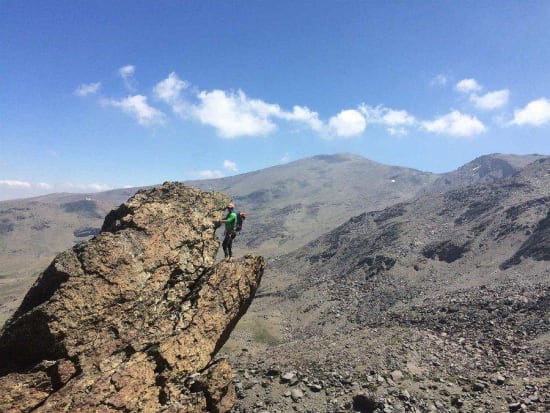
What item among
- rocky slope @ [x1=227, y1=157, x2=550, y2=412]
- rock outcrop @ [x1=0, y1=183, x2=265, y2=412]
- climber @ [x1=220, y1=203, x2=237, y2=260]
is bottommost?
rocky slope @ [x1=227, y1=157, x2=550, y2=412]

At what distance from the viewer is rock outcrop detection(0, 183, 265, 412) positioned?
12328 mm

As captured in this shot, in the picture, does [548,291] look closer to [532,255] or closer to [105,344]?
[532,255]

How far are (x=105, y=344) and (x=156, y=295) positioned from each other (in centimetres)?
268

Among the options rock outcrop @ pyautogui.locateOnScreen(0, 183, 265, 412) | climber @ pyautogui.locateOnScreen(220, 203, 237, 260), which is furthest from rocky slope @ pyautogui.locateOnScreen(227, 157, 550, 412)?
rock outcrop @ pyautogui.locateOnScreen(0, 183, 265, 412)

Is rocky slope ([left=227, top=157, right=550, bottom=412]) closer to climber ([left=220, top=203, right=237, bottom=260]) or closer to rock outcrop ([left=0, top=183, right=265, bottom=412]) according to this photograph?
climber ([left=220, top=203, right=237, bottom=260])

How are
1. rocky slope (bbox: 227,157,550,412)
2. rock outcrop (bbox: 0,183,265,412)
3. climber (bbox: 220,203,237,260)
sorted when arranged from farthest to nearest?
rocky slope (bbox: 227,157,550,412) < climber (bbox: 220,203,237,260) < rock outcrop (bbox: 0,183,265,412)

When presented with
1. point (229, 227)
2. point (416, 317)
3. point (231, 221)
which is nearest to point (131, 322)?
point (229, 227)

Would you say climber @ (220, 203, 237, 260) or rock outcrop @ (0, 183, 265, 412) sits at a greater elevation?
climber @ (220, 203, 237, 260)

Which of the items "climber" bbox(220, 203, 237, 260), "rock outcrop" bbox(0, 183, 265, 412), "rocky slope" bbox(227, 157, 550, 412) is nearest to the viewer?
"rock outcrop" bbox(0, 183, 265, 412)

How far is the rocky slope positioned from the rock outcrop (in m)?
14.1

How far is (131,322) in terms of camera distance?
14.9 meters

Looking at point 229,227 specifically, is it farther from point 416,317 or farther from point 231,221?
point 416,317

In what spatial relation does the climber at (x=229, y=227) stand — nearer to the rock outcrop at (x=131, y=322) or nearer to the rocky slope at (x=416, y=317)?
the rock outcrop at (x=131, y=322)

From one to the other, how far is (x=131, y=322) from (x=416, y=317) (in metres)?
A: 42.3
